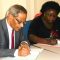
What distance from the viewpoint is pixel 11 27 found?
2.35 meters

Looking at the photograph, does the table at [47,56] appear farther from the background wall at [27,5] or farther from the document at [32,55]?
the background wall at [27,5]

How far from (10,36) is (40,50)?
1.42ft

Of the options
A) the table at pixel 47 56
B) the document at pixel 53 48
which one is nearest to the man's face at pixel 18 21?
the table at pixel 47 56

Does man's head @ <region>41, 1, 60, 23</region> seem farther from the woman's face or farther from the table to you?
the table

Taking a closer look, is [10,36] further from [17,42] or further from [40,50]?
[40,50]

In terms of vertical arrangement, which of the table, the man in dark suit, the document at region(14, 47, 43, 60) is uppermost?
the man in dark suit

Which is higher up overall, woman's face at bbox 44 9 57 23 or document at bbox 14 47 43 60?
woman's face at bbox 44 9 57 23

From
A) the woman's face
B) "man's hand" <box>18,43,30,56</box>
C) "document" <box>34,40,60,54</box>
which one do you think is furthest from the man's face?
the woman's face

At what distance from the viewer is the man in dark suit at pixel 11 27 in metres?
2.21

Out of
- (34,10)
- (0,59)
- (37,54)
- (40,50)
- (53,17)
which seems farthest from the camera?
(34,10)

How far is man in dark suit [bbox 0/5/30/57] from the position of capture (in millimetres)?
2209

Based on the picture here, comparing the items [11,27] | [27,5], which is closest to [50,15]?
[27,5]

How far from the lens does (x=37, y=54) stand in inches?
88.8

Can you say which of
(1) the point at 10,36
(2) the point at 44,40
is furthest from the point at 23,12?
(2) the point at 44,40
